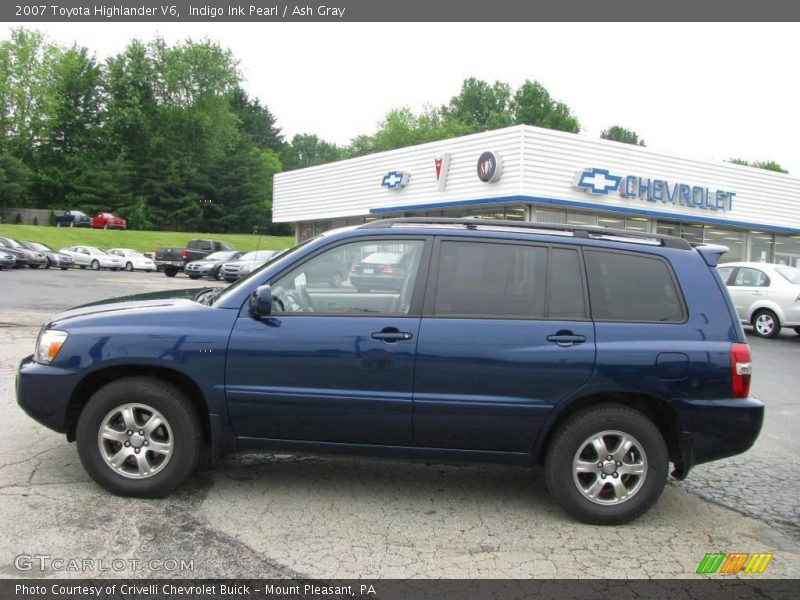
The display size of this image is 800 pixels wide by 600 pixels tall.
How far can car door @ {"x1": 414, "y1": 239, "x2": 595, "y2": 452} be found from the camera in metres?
3.87

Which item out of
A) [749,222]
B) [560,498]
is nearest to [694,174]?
[749,222]

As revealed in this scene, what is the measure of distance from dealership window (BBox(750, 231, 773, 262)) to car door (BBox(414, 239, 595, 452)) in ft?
91.4

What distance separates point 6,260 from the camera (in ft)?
93.9

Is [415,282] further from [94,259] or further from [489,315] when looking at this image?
[94,259]

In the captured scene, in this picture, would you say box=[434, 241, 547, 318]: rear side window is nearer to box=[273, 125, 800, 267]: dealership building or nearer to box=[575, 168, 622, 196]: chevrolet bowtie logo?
box=[273, 125, 800, 267]: dealership building

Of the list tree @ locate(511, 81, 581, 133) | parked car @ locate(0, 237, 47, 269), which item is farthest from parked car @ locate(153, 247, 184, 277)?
tree @ locate(511, 81, 581, 133)

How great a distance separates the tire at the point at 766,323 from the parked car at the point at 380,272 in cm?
1194

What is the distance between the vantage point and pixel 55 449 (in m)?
4.87

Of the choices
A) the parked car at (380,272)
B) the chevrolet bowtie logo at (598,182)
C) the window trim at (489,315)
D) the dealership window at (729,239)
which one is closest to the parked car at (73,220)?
the chevrolet bowtie logo at (598,182)

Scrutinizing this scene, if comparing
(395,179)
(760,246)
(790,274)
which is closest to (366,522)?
(790,274)

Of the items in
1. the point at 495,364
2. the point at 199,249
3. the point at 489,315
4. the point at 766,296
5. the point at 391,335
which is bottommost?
the point at 495,364

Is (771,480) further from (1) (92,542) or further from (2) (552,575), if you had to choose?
(1) (92,542)

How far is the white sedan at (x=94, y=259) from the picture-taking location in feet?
119

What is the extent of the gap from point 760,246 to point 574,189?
38.1 ft
